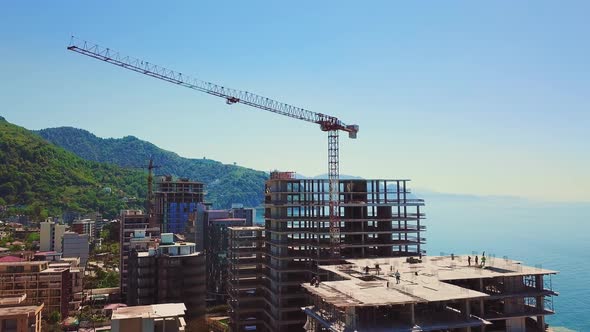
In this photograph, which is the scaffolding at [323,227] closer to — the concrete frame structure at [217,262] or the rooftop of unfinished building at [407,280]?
the rooftop of unfinished building at [407,280]

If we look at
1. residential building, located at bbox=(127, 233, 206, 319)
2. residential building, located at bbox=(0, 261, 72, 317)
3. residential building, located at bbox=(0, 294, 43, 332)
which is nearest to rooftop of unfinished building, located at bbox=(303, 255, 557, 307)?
residential building, located at bbox=(127, 233, 206, 319)

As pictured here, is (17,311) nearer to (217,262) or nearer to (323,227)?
(323,227)

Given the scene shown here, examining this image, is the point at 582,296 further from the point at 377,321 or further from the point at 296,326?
the point at 377,321

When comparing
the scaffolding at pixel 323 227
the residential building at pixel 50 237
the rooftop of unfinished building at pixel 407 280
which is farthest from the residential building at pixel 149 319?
the residential building at pixel 50 237

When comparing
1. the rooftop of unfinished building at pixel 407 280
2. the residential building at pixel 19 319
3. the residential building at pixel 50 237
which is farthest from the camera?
the residential building at pixel 50 237

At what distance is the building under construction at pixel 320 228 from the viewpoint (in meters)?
79.5

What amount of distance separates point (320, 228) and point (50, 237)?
5314 inches

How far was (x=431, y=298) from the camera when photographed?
136 feet

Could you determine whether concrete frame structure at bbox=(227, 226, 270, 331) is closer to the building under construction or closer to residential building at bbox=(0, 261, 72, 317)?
the building under construction

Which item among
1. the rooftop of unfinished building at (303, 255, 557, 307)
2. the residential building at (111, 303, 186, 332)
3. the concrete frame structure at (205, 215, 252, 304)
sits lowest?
the concrete frame structure at (205, 215, 252, 304)

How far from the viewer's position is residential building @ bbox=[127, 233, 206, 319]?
83.4 m

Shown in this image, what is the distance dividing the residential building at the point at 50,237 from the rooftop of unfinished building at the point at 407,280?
14727 cm

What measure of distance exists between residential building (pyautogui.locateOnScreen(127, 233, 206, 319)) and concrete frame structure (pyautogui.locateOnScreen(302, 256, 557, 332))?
1422 inches

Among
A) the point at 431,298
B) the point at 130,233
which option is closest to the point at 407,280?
the point at 431,298
